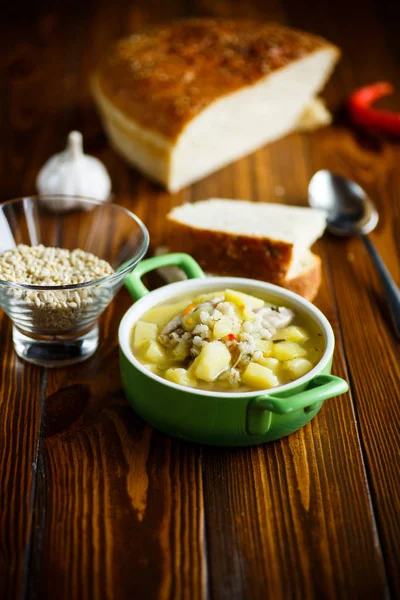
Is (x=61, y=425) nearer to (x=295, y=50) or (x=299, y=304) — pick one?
(x=299, y=304)

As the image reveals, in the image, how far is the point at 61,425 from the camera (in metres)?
2.04

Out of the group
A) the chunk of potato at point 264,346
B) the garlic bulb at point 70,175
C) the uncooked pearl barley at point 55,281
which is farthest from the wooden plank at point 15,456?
the garlic bulb at point 70,175

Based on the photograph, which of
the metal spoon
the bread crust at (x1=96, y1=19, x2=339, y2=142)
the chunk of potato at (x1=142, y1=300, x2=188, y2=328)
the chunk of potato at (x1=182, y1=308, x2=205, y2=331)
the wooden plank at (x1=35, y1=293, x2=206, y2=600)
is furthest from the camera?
the bread crust at (x1=96, y1=19, x2=339, y2=142)

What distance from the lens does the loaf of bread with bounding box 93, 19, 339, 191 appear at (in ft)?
10.7

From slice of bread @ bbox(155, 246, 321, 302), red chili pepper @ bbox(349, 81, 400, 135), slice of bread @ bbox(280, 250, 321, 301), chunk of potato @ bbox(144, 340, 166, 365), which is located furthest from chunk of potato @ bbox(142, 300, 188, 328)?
red chili pepper @ bbox(349, 81, 400, 135)

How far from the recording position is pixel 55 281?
2.19 meters

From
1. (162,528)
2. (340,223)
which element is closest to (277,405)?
(162,528)

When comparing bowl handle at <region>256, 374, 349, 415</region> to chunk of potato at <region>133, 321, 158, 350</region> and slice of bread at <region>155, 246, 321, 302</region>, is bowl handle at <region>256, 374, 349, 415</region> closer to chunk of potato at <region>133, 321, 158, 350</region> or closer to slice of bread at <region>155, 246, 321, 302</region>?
chunk of potato at <region>133, 321, 158, 350</region>

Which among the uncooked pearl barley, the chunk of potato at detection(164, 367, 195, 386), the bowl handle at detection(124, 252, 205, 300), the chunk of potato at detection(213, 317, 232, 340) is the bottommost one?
the uncooked pearl barley

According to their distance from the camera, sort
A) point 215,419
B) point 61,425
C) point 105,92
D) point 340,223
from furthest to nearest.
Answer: point 105,92
point 340,223
point 61,425
point 215,419

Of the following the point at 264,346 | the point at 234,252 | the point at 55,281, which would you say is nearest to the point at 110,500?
the point at 264,346

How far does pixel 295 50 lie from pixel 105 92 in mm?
986

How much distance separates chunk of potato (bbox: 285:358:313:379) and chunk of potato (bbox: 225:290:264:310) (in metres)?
0.22

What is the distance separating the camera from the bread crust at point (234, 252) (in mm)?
2566
